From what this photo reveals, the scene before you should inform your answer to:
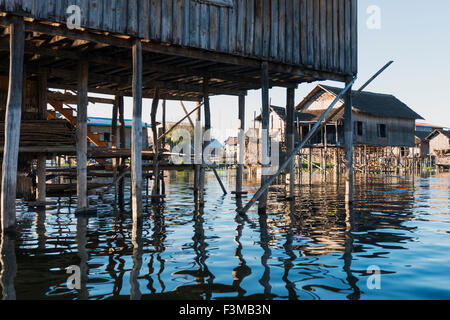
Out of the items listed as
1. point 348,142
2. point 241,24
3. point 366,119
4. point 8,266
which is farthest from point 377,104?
point 8,266

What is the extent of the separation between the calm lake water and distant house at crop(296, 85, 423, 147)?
27529 mm

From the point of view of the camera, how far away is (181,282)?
21.7 feet

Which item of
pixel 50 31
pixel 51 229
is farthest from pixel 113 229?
pixel 50 31

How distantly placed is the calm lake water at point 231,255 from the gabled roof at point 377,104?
28615mm

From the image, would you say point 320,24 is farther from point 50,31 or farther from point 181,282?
point 181,282

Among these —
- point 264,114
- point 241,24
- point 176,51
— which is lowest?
point 264,114

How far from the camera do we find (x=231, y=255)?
28.0 feet

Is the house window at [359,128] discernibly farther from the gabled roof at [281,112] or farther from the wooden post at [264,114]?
the wooden post at [264,114]

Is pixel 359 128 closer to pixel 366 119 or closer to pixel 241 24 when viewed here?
pixel 366 119

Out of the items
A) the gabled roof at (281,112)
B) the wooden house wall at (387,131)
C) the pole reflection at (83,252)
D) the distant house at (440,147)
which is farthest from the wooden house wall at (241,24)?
the distant house at (440,147)

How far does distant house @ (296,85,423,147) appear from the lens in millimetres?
41406

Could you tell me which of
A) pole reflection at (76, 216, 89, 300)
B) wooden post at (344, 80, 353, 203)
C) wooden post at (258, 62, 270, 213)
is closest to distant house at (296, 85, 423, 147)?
wooden post at (344, 80, 353, 203)

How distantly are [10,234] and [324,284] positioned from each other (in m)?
6.72

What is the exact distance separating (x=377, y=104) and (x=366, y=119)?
3359mm
